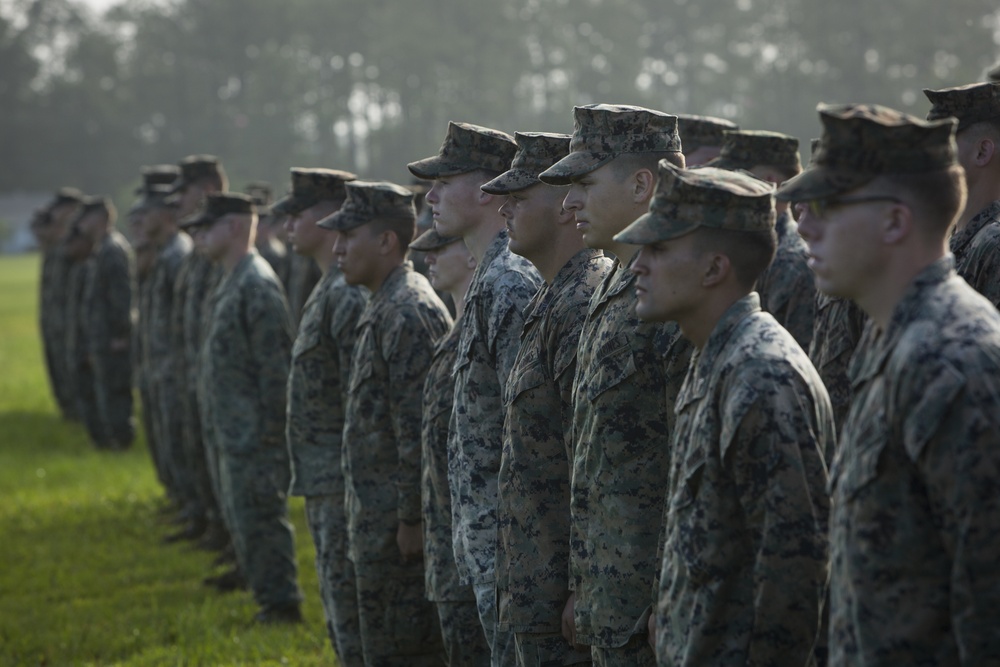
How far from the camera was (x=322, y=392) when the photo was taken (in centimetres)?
659

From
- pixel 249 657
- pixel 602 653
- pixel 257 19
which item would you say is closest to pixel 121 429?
pixel 249 657

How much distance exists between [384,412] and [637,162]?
199 cm

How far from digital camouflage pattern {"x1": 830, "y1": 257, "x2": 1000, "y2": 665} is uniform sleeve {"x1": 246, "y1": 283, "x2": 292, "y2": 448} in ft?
17.8

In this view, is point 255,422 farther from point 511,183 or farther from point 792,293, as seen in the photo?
point 511,183

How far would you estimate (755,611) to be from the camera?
3188 millimetres

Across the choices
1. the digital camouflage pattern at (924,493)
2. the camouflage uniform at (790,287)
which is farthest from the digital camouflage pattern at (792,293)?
the digital camouflage pattern at (924,493)

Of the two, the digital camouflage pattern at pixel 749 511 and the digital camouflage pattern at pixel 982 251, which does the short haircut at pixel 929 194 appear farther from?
the digital camouflage pattern at pixel 982 251

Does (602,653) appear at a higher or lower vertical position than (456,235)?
lower

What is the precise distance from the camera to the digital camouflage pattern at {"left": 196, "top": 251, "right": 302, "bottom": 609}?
26.0ft

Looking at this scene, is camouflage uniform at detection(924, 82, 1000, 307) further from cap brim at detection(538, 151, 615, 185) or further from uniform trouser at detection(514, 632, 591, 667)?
uniform trouser at detection(514, 632, 591, 667)

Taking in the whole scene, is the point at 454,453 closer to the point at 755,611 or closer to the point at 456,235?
the point at 456,235

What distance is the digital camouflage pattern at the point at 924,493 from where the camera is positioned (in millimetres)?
2637

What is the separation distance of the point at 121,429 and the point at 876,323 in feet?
43.3

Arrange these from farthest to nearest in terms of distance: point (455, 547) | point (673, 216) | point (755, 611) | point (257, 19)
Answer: point (257, 19) → point (455, 547) → point (673, 216) → point (755, 611)
